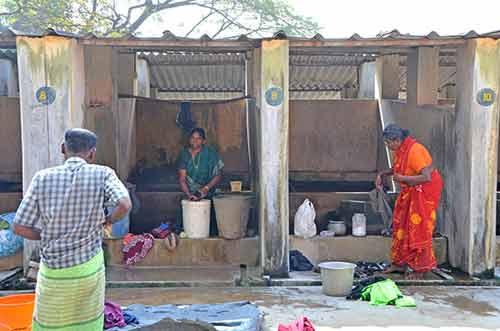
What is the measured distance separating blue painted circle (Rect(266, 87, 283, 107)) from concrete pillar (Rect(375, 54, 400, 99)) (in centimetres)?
362

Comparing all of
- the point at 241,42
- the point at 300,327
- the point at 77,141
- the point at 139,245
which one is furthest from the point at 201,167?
the point at 77,141

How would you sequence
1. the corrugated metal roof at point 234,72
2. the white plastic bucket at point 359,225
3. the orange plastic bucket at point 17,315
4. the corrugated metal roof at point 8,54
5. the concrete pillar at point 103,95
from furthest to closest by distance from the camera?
1. the corrugated metal roof at point 234,72
2. the corrugated metal roof at point 8,54
3. the concrete pillar at point 103,95
4. the white plastic bucket at point 359,225
5. the orange plastic bucket at point 17,315

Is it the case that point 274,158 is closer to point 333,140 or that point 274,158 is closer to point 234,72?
point 333,140

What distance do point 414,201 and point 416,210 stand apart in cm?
10

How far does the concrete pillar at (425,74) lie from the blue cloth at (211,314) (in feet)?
14.5

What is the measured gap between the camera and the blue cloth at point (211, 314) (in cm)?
545

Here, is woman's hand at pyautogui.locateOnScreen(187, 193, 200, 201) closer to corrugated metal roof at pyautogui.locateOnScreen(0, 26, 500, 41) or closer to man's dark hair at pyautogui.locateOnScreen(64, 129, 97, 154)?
corrugated metal roof at pyautogui.locateOnScreen(0, 26, 500, 41)

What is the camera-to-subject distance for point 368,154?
10523 millimetres

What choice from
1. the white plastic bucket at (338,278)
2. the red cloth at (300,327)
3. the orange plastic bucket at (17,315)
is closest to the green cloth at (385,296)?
the white plastic bucket at (338,278)

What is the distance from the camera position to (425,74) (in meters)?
9.06

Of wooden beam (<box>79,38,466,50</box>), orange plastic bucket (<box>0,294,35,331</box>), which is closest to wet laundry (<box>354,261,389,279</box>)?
wooden beam (<box>79,38,466,50</box>)

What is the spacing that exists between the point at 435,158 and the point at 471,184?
1124 millimetres

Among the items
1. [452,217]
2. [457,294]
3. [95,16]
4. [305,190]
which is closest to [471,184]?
[452,217]

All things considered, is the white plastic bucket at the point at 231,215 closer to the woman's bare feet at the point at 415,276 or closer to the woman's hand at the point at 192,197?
the woman's hand at the point at 192,197
